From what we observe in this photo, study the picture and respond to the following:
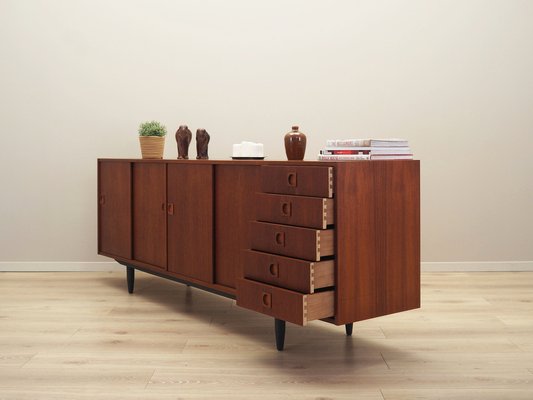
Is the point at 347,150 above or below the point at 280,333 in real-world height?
above

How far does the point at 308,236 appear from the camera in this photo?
7.28 ft

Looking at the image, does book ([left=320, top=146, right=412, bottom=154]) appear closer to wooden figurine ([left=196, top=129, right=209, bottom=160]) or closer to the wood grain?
the wood grain

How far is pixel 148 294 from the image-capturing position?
11.5 feet

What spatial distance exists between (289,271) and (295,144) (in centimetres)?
52

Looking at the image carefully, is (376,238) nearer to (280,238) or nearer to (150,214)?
(280,238)

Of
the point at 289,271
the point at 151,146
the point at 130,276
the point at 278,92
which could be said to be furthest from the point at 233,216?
the point at 278,92

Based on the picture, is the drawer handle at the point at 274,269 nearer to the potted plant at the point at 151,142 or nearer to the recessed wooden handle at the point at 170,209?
the recessed wooden handle at the point at 170,209

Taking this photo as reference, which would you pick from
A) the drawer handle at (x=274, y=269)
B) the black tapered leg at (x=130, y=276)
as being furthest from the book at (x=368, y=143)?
the black tapered leg at (x=130, y=276)

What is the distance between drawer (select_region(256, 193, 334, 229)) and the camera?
2201 millimetres

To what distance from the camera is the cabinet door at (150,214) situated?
3172mm

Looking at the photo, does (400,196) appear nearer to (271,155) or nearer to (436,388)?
(436,388)

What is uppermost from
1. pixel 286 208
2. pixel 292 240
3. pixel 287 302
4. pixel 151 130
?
pixel 151 130

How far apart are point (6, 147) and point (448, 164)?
2.60 metres

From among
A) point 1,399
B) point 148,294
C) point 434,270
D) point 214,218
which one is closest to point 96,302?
point 148,294
